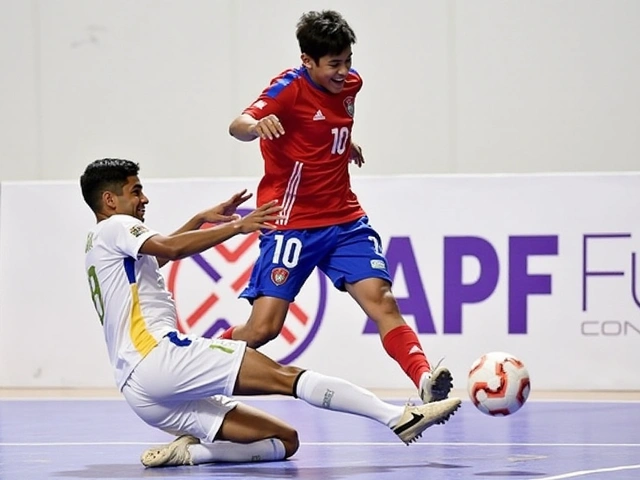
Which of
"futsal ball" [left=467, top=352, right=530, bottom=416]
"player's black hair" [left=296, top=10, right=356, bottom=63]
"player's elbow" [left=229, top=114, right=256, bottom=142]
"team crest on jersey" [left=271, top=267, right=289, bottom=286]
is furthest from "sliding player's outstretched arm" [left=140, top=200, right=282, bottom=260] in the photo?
"futsal ball" [left=467, top=352, right=530, bottom=416]

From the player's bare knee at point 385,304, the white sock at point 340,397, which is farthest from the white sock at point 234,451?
the player's bare knee at point 385,304

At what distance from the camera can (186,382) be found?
5551 mm

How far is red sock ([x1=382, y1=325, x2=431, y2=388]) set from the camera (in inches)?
235

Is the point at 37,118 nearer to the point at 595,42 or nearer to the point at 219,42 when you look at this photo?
the point at 219,42

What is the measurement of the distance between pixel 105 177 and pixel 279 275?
3.53 feet

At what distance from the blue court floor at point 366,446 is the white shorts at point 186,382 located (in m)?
0.22

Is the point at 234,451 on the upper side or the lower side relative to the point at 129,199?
lower

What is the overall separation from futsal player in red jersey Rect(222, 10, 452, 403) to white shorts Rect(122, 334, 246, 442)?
748 mm

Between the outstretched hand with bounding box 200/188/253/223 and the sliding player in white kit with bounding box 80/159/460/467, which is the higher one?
the outstretched hand with bounding box 200/188/253/223

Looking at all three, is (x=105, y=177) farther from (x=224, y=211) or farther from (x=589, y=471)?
(x=589, y=471)

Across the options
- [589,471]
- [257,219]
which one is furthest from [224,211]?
[589,471]

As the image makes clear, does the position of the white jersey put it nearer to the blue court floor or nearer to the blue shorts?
the blue court floor

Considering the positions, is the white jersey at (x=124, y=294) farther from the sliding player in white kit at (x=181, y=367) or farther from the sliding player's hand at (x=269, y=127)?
the sliding player's hand at (x=269, y=127)

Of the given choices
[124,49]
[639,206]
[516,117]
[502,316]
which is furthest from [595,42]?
[124,49]
